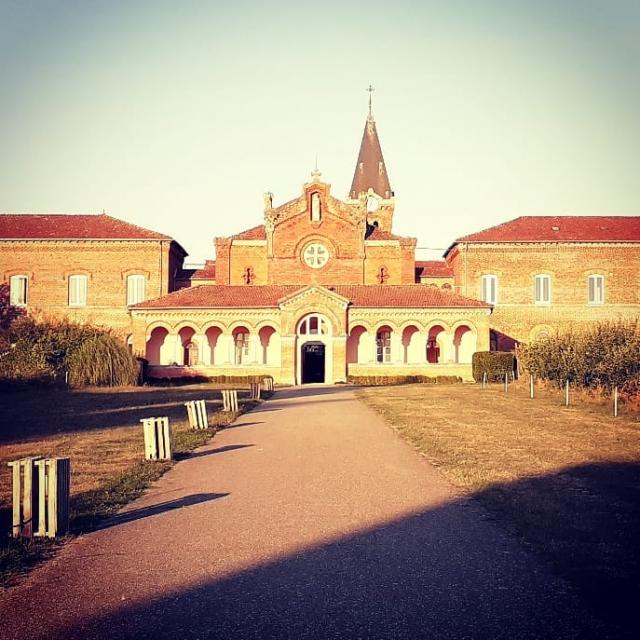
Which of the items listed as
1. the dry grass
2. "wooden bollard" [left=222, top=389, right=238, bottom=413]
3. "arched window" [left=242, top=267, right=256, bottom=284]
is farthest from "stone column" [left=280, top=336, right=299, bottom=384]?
"wooden bollard" [left=222, top=389, right=238, bottom=413]

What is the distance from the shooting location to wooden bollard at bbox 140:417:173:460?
12312 millimetres

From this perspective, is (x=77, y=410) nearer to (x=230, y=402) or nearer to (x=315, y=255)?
(x=230, y=402)

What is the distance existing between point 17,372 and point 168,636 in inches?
1342

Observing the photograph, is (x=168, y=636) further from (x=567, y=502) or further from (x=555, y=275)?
(x=555, y=275)

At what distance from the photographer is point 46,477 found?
7.65 m

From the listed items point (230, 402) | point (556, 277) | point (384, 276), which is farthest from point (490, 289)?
point (230, 402)

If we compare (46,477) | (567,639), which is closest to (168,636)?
(567,639)

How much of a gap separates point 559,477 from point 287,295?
33670 millimetres

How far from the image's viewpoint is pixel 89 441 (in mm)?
14766

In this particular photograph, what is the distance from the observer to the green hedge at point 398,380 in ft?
136

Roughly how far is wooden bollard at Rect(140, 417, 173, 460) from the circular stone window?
36825 millimetres

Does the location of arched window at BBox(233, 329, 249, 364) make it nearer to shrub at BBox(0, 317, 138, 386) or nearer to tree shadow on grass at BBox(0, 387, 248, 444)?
shrub at BBox(0, 317, 138, 386)

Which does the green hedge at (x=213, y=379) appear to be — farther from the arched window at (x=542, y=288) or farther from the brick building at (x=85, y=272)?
the arched window at (x=542, y=288)

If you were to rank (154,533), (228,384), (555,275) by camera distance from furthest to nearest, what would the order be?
(555,275)
(228,384)
(154,533)
